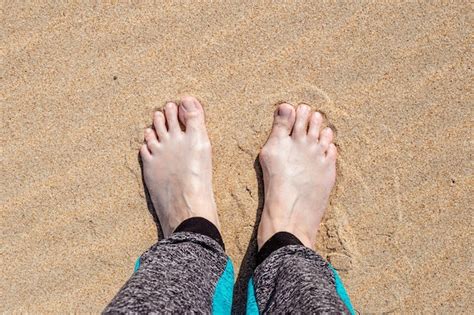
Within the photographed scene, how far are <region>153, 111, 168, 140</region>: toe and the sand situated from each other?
34 millimetres

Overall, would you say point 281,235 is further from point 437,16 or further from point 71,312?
point 437,16

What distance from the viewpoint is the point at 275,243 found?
182cm

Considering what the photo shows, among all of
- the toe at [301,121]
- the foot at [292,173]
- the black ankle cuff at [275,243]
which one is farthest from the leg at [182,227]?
the toe at [301,121]

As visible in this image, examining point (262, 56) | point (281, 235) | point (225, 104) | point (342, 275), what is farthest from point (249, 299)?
point (262, 56)

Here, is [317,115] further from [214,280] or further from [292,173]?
[214,280]

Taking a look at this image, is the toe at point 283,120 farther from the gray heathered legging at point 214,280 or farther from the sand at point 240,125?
the gray heathered legging at point 214,280

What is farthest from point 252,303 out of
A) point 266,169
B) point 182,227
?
point 266,169

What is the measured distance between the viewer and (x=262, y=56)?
194 cm

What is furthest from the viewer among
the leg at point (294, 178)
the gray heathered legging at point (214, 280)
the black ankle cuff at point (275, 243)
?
the leg at point (294, 178)

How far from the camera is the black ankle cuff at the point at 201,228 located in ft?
6.05

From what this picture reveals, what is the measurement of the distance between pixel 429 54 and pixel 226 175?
0.90 metres

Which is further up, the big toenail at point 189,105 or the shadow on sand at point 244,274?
the big toenail at point 189,105

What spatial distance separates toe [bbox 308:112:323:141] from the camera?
1.98m

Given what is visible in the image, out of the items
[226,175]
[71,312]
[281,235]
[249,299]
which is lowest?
[71,312]
